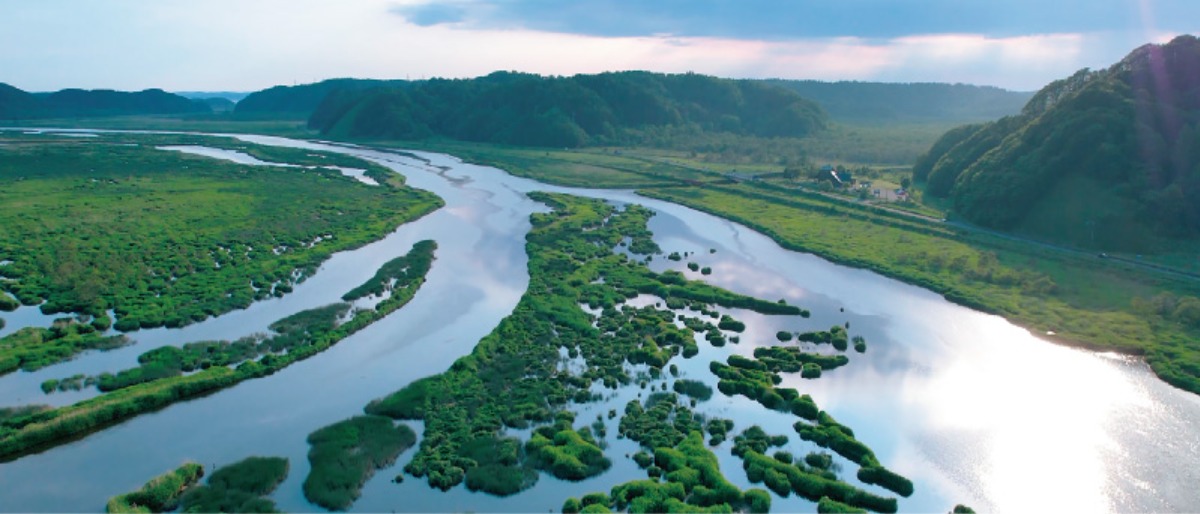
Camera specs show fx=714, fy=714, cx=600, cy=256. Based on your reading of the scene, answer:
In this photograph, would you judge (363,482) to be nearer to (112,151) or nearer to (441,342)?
(441,342)

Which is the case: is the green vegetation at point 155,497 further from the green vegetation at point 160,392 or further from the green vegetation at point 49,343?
the green vegetation at point 49,343

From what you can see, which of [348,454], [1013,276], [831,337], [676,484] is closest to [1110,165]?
[1013,276]

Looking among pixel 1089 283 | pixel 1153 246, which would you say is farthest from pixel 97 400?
pixel 1153 246

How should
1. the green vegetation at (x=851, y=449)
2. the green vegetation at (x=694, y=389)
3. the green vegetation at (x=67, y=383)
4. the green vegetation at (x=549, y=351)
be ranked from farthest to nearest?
the green vegetation at (x=694, y=389)
the green vegetation at (x=67, y=383)
the green vegetation at (x=549, y=351)
the green vegetation at (x=851, y=449)

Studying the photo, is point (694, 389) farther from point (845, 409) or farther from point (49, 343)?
point (49, 343)

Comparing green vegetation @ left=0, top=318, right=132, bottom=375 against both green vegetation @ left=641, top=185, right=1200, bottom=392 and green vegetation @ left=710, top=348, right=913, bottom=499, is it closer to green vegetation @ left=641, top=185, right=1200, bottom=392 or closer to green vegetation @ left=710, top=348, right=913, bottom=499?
green vegetation @ left=710, top=348, right=913, bottom=499

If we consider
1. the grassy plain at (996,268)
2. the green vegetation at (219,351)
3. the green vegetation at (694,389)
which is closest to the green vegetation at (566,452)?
the green vegetation at (694,389)

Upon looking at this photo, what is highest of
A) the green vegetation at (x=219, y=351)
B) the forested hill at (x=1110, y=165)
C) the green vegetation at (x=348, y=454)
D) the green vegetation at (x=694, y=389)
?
the forested hill at (x=1110, y=165)
